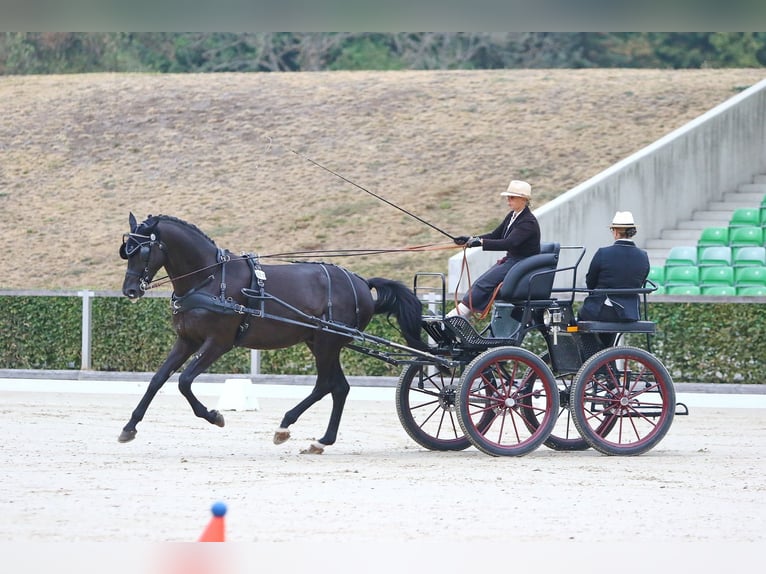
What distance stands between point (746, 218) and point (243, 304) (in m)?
14.7

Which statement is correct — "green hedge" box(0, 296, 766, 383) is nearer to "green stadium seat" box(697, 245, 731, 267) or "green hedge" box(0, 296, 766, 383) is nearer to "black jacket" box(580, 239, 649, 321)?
"green stadium seat" box(697, 245, 731, 267)

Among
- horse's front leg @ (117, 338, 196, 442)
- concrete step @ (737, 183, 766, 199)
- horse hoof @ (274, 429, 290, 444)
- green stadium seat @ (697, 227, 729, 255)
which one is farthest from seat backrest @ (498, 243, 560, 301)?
concrete step @ (737, 183, 766, 199)

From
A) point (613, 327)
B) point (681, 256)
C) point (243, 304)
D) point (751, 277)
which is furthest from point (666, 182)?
point (243, 304)

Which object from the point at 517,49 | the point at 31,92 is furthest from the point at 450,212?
the point at 517,49

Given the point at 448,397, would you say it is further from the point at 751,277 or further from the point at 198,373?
the point at 751,277

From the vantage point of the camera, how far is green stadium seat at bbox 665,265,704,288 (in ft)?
72.2

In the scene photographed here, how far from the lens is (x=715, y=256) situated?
2278cm

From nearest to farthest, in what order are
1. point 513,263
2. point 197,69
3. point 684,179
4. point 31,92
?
point 513,263, point 684,179, point 31,92, point 197,69

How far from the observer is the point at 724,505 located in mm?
9117

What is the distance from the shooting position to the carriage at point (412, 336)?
454 inches

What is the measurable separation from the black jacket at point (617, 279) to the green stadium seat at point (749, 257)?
431 inches

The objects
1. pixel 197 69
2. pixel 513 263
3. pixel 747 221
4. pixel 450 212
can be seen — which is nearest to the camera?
pixel 513 263
